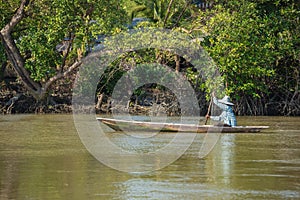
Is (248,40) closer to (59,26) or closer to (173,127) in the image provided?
(59,26)

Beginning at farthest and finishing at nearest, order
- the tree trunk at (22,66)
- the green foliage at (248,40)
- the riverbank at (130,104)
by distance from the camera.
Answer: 1. the riverbank at (130,104)
2. the tree trunk at (22,66)
3. the green foliage at (248,40)

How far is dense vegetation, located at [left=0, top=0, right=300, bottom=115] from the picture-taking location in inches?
850

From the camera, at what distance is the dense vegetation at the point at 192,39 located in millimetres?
21578

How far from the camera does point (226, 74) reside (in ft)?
72.0

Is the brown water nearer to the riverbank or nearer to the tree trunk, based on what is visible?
the tree trunk

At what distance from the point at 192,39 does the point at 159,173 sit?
13371 mm

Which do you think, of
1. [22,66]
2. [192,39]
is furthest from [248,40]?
[22,66]

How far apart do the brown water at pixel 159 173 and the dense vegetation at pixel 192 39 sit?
7725 millimetres

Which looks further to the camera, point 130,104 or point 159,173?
point 130,104

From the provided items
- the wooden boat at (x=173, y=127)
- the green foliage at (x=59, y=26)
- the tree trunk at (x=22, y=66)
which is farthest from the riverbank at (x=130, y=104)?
the wooden boat at (x=173, y=127)

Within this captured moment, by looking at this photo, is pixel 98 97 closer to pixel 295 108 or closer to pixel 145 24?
pixel 145 24

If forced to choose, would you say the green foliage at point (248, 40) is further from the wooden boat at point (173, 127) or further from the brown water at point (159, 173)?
A: the brown water at point (159, 173)

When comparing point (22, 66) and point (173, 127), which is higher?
point (22, 66)

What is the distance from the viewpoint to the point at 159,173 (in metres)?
9.33
